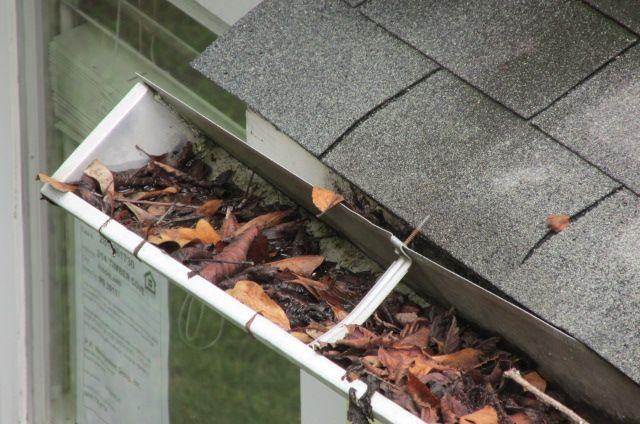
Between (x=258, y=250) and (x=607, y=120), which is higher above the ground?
(x=607, y=120)

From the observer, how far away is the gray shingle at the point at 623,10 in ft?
7.56

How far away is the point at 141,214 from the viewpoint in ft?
8.07

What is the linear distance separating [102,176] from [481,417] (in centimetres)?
113

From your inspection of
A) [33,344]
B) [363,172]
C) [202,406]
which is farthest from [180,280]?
[33,344]

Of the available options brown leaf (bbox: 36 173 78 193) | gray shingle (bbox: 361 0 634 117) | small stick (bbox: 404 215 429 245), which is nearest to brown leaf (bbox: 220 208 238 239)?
brown leaf (bbox: 36 173 78 193)

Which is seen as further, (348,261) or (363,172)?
(348,261)

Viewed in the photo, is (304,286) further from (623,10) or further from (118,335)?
(118,335)

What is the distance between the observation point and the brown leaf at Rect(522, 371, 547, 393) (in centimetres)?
204

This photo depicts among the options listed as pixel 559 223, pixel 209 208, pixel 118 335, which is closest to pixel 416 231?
pixel 559 223

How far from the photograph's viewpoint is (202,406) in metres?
4.21

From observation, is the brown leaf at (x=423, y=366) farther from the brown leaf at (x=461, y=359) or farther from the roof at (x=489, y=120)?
the roof at (x=489, y=120)

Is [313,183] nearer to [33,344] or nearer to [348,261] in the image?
[348,261]

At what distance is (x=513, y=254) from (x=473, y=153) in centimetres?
28

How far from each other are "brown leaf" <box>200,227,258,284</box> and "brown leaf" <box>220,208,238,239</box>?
59 mm
